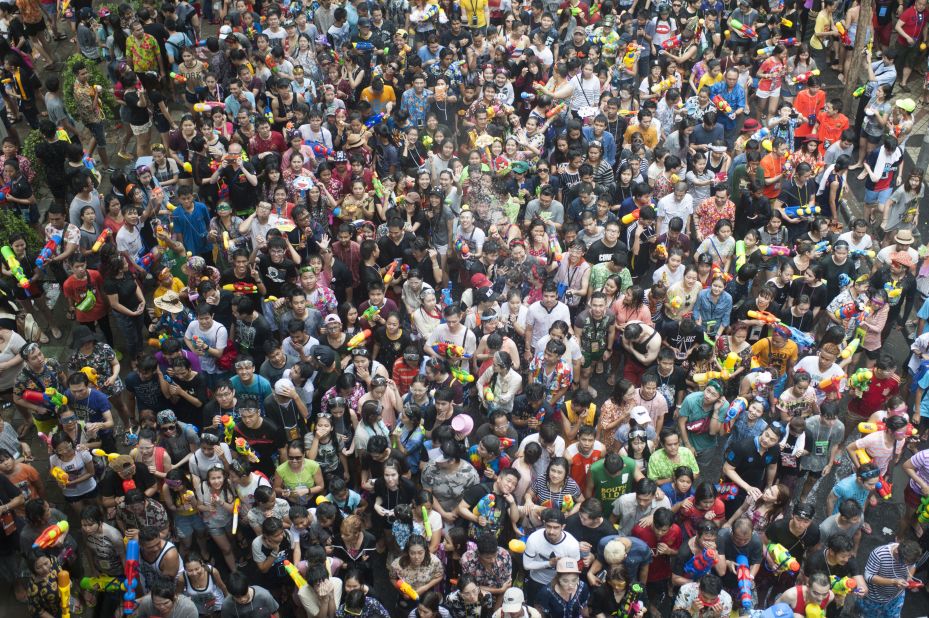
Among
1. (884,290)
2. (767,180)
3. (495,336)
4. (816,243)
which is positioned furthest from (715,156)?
(495,336)

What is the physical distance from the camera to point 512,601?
7422 millimetres

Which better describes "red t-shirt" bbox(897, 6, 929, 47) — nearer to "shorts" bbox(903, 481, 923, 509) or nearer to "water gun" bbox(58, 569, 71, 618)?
"shorts" bbox(903, 481, 923, 509)

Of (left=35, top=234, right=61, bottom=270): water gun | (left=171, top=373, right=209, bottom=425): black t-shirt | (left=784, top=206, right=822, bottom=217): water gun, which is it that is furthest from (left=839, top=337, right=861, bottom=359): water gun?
(left=35, top=234, right=61, bottom=270): water gun

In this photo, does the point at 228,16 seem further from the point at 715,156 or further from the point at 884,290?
the point at 884,290

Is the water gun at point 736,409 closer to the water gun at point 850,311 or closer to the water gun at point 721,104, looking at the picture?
the water gun at point 850,311

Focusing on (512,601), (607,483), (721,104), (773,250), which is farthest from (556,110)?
(512,601)

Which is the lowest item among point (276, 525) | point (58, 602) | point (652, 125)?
point (58, 602)

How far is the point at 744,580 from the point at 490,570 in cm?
198

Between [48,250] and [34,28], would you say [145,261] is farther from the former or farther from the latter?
[34,28]

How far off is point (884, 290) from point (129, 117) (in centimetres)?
961

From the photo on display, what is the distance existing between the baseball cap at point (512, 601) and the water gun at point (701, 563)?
1510 millimetres

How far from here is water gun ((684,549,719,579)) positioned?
25.8 ft

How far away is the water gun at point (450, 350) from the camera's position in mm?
9617

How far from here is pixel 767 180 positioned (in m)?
11.8
